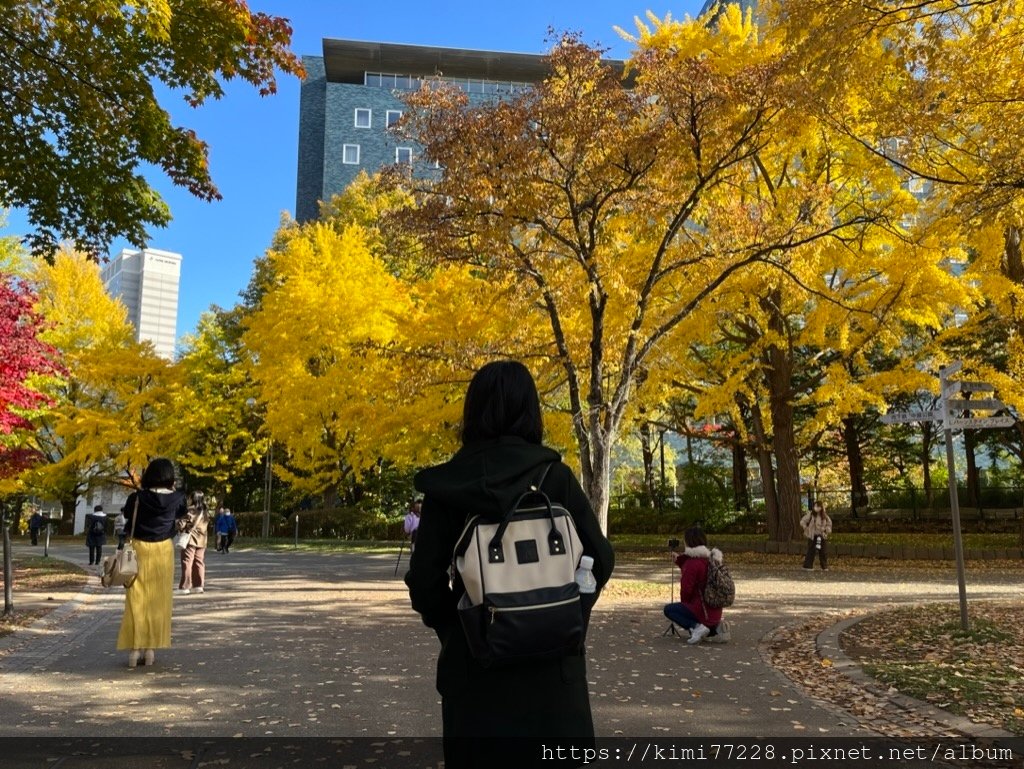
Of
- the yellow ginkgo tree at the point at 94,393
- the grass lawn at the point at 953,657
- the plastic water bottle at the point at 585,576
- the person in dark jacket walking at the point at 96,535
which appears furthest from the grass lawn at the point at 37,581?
the yellow ginkgo tree at the point at 94,393

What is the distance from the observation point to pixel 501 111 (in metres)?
11.4

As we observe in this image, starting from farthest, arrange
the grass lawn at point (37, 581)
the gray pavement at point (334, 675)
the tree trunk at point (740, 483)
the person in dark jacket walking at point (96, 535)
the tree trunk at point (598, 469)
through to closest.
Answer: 1. the tree trunk at point (740, 483)
2. the person in dark jacket walking at point (96, 535)
3. the tree trunk at point (598, 469)
4. the grass lawn at point (37, 581)
5. the gray pavement at point (334, 675)

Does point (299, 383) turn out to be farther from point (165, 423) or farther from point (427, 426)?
point (165, 423)

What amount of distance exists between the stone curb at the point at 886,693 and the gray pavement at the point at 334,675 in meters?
0.20

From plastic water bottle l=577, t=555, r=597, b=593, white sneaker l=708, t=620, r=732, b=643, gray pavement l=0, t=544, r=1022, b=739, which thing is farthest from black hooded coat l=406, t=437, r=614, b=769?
white sneaker l=708, t=620, r=732, b=643

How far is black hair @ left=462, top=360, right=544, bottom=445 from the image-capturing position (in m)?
2.42

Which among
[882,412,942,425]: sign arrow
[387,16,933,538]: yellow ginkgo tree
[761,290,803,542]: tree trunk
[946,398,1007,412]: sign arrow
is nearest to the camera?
[946,398,1007,412]: sign arrow

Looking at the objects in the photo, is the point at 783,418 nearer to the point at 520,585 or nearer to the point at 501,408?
the point at 501,408

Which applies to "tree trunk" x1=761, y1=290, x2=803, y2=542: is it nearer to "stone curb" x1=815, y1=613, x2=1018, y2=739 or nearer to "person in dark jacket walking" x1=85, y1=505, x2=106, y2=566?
"stone curb" x1=815, y1=613, x2=1018, y2=739

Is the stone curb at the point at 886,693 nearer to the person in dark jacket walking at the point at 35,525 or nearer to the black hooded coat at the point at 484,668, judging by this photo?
the black hooded coat at the point at 484,668

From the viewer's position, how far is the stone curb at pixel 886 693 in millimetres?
4595

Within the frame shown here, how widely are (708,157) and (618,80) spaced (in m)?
1.84

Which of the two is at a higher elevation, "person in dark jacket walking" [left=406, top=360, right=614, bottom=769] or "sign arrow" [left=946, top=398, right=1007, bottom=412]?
"sign arrow" [left=946, top=398, right=1007, bottom=412]

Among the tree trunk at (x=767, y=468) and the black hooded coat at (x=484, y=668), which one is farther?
the tree trunk at (x=767, y=468)
